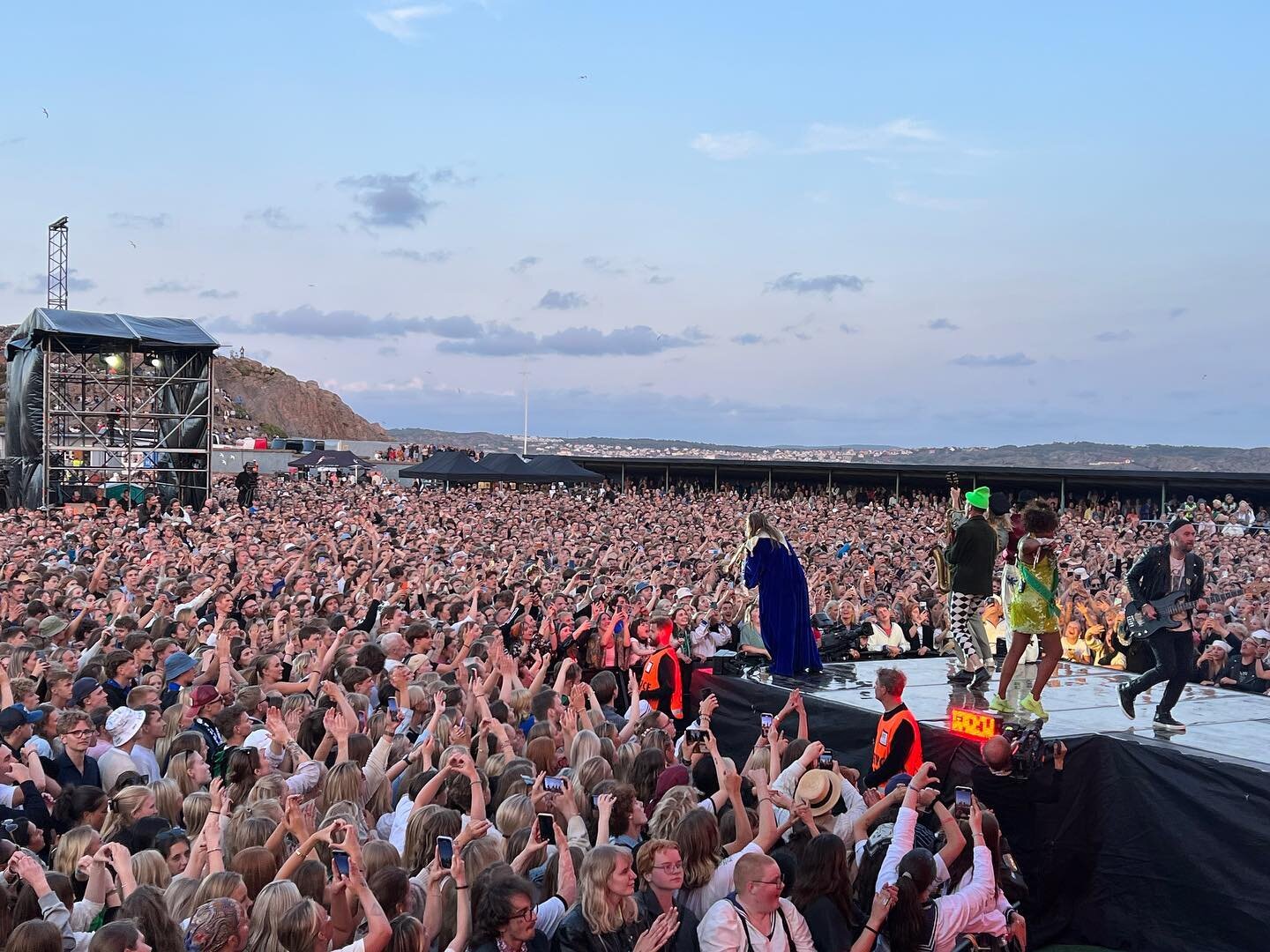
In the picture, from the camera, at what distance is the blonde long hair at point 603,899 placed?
3.63 m

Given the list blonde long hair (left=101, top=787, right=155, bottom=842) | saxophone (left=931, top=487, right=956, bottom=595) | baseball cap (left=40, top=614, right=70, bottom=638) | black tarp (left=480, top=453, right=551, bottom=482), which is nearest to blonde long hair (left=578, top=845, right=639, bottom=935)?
blonde long hair (left=101, top=787, right=155, bottom=842)

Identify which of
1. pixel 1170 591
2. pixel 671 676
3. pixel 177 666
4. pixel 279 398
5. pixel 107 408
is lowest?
pixel 671 676

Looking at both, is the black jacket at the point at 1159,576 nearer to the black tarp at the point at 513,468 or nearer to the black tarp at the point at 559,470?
the black tarp at the point at 559,470

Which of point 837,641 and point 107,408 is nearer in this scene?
point 837,641

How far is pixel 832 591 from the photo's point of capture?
13.3 meters

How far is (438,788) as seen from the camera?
4832 mm

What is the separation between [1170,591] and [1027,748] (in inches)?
54.7

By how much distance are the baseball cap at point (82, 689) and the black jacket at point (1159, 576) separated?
6137mm

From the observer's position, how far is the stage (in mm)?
5664

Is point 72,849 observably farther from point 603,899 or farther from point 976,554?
point 976,554

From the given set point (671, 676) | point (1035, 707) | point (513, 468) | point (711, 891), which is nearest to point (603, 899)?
point (711, 891)

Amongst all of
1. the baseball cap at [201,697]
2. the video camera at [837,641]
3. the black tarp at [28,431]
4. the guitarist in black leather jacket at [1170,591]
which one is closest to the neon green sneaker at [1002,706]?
the guitarist in black leather jacket at [1170,591]

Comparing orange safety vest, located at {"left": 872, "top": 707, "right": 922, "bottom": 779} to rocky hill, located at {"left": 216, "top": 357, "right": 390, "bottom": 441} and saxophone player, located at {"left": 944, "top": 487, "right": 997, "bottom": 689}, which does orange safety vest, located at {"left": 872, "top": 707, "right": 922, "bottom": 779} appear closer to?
saxophone player, located at {"left": 944, "top": 487, "right": 997, "bottom": 689}

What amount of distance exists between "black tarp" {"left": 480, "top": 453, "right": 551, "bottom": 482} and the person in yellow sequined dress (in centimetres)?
2174
